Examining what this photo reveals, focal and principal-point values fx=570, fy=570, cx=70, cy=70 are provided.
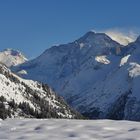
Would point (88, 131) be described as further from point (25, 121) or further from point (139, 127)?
point (25, 121)

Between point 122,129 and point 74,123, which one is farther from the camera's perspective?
point 74,123

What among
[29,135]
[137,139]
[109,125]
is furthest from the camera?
[109,125]

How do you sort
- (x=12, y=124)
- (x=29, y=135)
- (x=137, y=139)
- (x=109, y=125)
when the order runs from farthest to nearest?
1. (x=12, y=124)
2. (x=109, y=125)
3. (x=29, y=135)
4. (x=137, y=139)

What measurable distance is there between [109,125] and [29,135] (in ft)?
15.0

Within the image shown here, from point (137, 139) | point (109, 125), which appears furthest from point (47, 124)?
point (137, 139)

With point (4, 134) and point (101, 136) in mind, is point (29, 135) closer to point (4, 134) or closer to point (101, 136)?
point (4, 134)

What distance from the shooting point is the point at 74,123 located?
31.8 metres

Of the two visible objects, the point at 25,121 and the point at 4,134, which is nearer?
the point at 4,134

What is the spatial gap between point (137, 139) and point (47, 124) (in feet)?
23.4

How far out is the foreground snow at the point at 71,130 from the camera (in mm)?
27625

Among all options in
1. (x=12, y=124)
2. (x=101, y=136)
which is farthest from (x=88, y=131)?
(x=12, y=124)

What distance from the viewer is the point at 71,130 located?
2941 centimetres

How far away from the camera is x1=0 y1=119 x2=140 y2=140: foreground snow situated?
2762 centimetres

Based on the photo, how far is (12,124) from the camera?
3350cm
